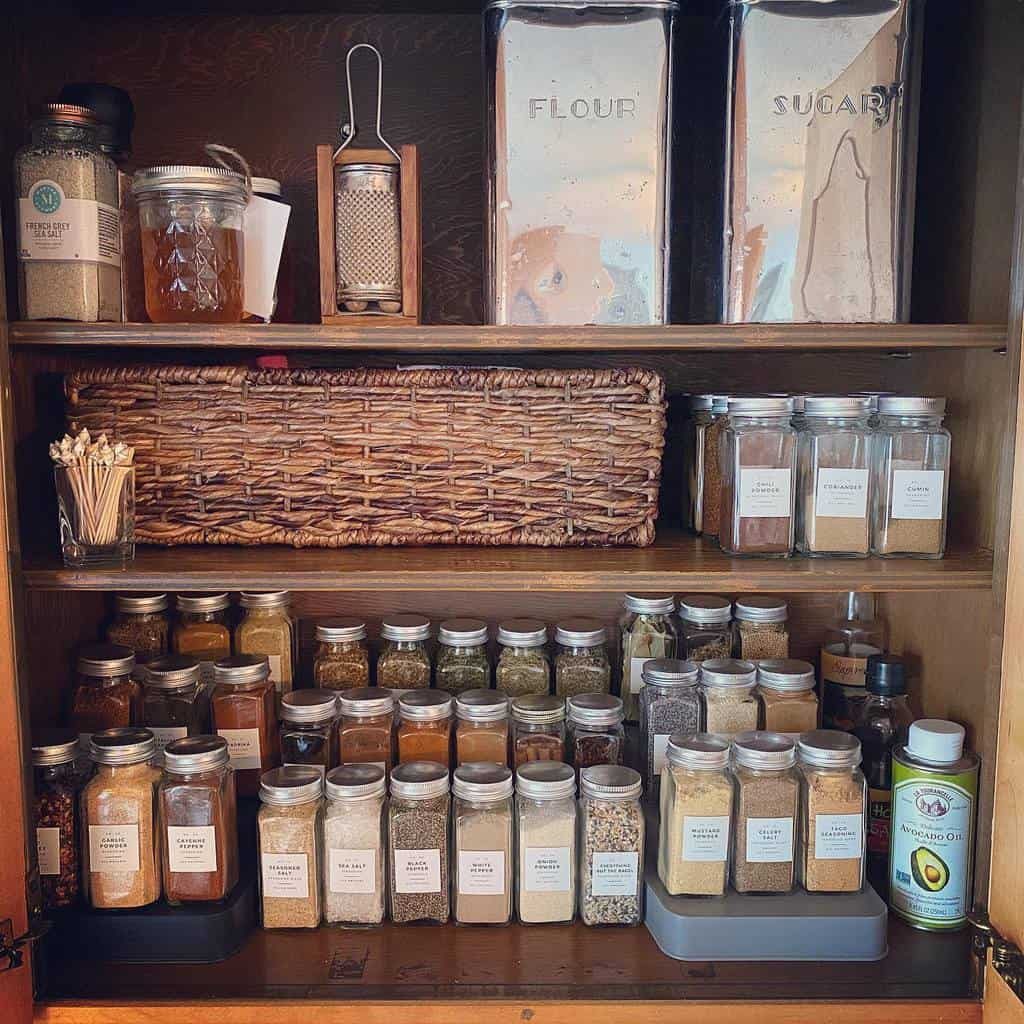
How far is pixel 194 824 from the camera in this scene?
123 cm

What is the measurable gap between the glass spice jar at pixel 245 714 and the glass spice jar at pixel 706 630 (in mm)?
634

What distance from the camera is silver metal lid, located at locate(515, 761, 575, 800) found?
125 centimetres

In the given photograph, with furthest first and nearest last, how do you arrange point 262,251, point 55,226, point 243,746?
point 243,746
point 262,251
point 55,226

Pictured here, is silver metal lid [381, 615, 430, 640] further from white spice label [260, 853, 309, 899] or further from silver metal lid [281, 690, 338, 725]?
white spice label [260, 853, 309, 899]

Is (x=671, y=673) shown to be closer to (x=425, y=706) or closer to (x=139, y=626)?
(x=425, y=706)

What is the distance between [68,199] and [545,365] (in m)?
0.72

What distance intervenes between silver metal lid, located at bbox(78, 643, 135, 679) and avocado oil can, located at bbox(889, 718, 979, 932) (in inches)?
42.2

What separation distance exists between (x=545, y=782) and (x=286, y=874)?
35 cm

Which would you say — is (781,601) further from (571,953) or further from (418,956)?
(418,956)

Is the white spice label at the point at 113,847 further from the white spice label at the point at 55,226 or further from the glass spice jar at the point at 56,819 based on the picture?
the white spice label at the point at 55,226

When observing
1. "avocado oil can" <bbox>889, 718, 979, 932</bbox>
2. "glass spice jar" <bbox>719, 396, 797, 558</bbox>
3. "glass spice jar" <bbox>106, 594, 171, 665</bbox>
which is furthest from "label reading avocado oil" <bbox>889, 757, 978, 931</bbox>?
"glass spice jar" <bbox>106, 594, 171, 665</bbox>

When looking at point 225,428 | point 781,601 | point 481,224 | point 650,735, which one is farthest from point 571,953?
point 481,224

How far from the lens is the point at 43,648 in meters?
1.36

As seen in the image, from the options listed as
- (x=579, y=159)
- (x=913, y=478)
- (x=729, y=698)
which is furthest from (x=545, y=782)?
(x=579, y=159)
